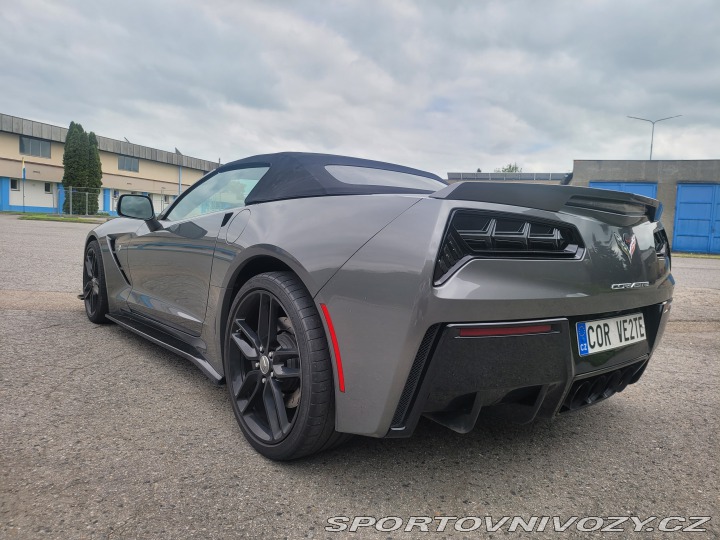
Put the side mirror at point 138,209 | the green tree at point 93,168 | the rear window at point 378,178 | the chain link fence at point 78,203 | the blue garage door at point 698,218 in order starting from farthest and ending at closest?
1. the green tree at point 93,168
2. the chain link fence at point 78,203
3. the blue garage door at point 698,218
4. the side mirror at point 138,209
5. the rear window at point 378,178

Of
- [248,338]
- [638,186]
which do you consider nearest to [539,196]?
[248,338]

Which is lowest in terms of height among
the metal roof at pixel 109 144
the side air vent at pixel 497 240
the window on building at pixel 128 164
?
the side air vent at pixel 497 240

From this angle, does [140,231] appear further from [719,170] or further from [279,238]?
[719,170]

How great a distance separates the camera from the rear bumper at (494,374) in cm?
161

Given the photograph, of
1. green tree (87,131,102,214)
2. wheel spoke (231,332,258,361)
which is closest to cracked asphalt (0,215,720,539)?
wheel spoke (231,332,258,361)

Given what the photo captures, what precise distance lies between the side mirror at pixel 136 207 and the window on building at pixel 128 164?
4809cm

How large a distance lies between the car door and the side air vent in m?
1.30

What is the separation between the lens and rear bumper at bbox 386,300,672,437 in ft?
5.29

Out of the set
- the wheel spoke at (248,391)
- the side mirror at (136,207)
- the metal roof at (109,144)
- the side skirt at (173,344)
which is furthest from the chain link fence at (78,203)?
the wheel spoke at (248,391)

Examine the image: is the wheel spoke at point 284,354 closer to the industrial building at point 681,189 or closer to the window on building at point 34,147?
the industrial building at point 681,189

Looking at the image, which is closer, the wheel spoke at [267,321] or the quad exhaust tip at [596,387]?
the quad exhaust tip at [596,387]

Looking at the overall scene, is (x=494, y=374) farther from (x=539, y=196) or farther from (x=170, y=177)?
(x=170, y=177)

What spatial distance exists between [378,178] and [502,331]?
4.31 feet

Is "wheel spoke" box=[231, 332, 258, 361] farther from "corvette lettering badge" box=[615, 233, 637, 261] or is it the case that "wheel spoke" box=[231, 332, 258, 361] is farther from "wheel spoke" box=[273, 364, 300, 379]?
"corvette lettering badge" box=[615, 233, 637, 261]
